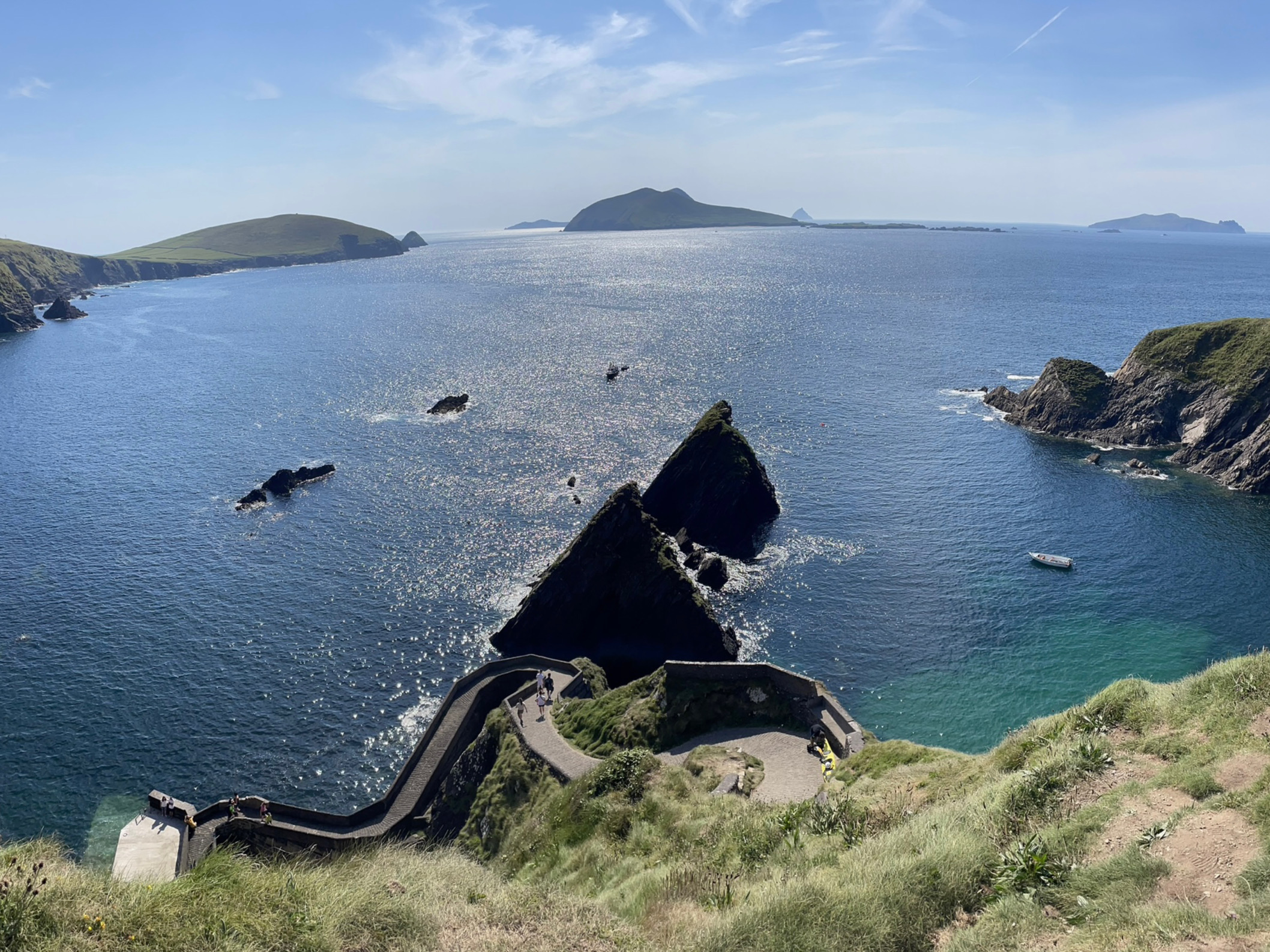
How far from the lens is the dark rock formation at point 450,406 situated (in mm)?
100188

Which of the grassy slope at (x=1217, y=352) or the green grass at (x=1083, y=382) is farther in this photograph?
the green grass at (x=1083, y=382)

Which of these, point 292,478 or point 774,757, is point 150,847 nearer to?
point 774,757

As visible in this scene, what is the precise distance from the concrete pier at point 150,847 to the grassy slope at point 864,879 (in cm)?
1451

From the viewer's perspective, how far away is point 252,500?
70.8 m

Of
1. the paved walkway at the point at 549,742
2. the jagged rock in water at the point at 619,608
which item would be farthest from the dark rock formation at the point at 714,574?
the paved walkway at the point at 549,742

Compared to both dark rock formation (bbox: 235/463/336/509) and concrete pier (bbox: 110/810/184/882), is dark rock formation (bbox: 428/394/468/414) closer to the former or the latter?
dark rock formation (bbox: 235/463/336/509)

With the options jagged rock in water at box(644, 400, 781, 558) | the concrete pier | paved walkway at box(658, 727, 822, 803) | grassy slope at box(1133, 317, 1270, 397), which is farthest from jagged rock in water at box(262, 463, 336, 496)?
grassy slope at box(1133, 317, 1270, 397)

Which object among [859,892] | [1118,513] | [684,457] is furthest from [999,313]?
[859,892]

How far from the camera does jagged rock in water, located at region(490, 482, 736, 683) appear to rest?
47.9 m

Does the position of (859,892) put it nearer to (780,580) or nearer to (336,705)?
(336,705)

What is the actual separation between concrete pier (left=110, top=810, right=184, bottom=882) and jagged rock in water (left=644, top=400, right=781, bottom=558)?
42.3 metres

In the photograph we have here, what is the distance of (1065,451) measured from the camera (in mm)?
84625

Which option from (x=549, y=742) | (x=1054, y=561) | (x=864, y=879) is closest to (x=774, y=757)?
(x=549, y=742)

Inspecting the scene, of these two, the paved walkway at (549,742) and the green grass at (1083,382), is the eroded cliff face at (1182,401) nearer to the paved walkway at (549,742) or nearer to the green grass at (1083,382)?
the green grass at (1083,382)
